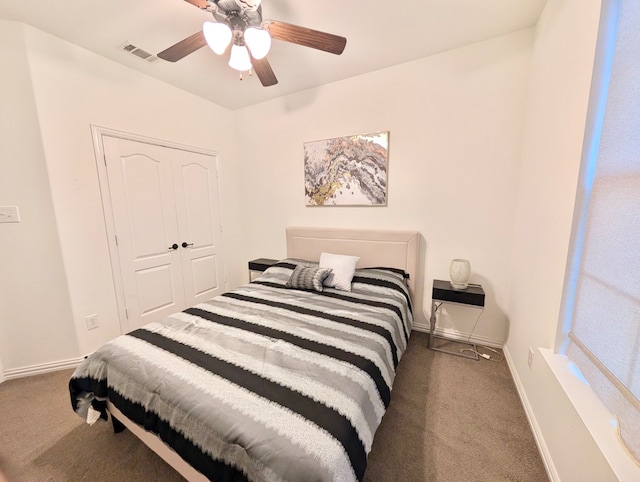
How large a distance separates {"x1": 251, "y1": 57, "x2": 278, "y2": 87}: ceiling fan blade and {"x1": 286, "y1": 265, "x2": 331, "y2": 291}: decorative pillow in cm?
162

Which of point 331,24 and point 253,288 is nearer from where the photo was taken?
point 331,24

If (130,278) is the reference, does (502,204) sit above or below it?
above

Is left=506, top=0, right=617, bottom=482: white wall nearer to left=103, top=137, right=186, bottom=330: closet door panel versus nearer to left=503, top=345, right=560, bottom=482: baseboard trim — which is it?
left=503, top=345, right=560, bottom=482: baseboard trim

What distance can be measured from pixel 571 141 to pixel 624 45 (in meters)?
0.40

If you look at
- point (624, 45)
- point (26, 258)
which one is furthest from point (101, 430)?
point (624, 45)

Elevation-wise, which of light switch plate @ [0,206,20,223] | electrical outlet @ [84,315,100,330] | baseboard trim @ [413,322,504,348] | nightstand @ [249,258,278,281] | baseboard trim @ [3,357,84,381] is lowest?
baseboard trim @ [3,357,84,381]

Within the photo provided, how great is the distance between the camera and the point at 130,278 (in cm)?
253

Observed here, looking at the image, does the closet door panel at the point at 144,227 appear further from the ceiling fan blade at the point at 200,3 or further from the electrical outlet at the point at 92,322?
the ceiling fan blade at the point at 200,3

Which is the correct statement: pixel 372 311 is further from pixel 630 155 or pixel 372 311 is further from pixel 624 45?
pixel 624 45

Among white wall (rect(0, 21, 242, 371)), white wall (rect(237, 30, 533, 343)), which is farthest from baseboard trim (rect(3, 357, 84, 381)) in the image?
white wall (rect(237, 30, 533, 343))

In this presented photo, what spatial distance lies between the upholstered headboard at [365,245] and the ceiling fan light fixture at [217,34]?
1.89 m

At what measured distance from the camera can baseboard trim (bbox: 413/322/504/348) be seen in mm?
2336

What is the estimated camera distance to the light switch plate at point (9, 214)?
6.20 ft

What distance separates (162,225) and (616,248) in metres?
3.40
